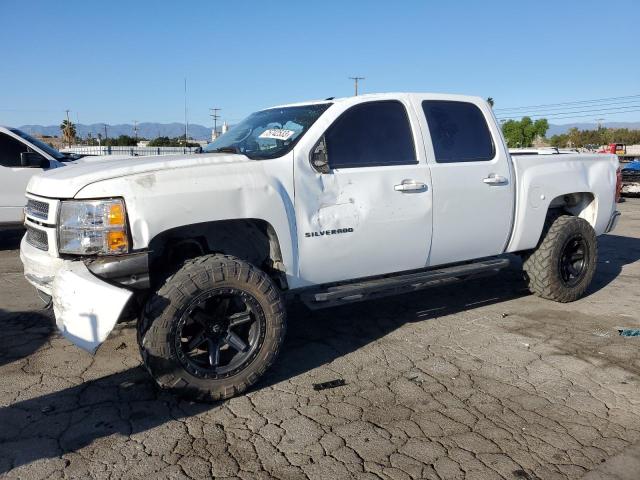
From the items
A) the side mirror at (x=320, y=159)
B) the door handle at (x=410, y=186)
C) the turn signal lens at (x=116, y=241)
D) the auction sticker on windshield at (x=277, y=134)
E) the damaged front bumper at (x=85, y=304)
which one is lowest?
the damaged front bumper at (x=85, y=304)

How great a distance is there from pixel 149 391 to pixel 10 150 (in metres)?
6.30

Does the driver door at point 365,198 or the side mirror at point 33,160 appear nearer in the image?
the driver door at point 365,198

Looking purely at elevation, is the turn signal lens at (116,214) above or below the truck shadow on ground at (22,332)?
above

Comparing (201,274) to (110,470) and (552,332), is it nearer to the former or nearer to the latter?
(110,470)

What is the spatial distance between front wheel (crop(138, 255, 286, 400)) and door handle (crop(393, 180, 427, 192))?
51.1 inches

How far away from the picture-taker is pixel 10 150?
8.38 meters

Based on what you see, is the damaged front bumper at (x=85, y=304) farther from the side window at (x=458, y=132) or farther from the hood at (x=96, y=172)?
the side window at (x=458, y=132)

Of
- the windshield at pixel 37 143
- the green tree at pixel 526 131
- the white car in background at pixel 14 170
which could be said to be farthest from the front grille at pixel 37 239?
the green tree at pixel 526 131

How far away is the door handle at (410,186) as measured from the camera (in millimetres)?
4309

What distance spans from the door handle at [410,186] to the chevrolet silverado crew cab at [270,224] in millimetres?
18

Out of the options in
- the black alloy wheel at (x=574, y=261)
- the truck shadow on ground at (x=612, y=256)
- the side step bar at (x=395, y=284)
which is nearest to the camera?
the side step bar at (x=395, y=284)

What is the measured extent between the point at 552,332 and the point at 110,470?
12.5 feet

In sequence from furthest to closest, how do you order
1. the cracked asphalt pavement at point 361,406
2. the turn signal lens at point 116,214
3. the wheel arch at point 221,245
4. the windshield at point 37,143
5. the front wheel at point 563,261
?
the windshield at point 37,143 → the front wheel at point 563,261 → the wheel arch at point 221,245 → the turn signal lens at point 116,214 → the cracked asphalt pavement at point 361,406

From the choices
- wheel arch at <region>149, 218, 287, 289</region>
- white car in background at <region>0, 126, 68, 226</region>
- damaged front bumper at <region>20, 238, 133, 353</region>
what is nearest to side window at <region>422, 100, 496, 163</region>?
wheel arch at <region>149, 218, 287, 289</region>
